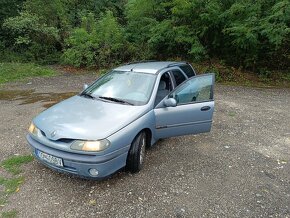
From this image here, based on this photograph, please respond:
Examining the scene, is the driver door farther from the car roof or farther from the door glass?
the car roof

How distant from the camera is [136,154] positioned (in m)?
4.21

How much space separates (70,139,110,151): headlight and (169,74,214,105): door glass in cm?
161

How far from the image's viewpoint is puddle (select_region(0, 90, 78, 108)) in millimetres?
8970

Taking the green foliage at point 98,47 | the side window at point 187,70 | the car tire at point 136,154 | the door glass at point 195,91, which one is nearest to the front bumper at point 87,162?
the car tire at point 136,154

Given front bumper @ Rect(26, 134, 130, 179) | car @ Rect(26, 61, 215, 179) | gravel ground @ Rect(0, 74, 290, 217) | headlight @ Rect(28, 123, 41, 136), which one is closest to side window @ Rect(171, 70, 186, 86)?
car @ Rect(26, 61, 215, 179)

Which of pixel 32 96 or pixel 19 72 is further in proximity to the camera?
pixel 19 72

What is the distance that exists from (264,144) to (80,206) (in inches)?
147

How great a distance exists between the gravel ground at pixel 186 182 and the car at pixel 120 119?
1.12 ft

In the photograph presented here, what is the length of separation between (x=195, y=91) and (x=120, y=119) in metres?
1.60

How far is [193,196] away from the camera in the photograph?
399cm

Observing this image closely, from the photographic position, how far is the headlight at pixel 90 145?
3721 mm

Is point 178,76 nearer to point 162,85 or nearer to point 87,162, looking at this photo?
point 162,85

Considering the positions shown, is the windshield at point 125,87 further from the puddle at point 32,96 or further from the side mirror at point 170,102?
the puddle at point 32,96

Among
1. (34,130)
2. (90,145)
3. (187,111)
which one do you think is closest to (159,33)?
(187,111)
